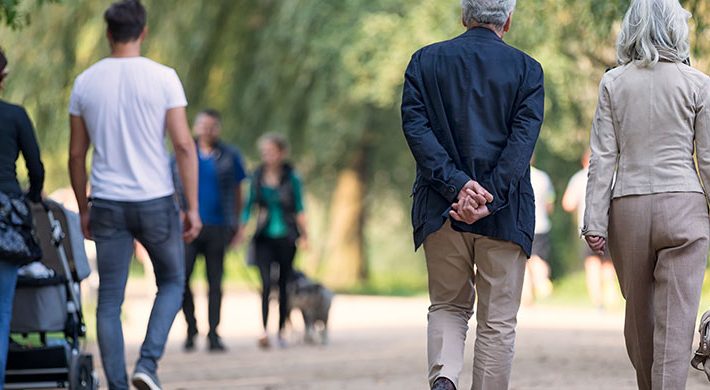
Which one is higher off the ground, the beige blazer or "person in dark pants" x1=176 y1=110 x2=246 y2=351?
the beige blazer

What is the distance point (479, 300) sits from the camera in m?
7.03

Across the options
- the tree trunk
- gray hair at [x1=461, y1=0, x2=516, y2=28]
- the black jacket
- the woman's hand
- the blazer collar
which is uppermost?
gray hair at [x1=461, y1=0, x2=516, y2=28]

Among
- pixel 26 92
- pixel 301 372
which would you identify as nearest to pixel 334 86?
pixel 26 92

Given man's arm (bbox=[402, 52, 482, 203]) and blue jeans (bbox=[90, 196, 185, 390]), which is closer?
man's arm (bbox=[402, 52, 482, 203])

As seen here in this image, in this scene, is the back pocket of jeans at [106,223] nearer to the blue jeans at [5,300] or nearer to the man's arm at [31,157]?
the man's arm at [31,157]

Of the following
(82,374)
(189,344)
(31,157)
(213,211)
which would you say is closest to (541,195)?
(213,211)

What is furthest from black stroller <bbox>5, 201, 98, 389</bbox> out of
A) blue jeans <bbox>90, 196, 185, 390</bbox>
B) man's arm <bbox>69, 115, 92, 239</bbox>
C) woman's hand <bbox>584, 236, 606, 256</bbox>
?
woman's hand <bbox>584, 236, 606, 256</bbox>

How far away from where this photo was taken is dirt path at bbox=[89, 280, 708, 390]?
10664 millimetres

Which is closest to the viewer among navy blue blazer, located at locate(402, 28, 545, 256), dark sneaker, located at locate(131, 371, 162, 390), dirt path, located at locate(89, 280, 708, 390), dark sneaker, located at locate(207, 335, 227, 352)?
navy blue blazer, located at locate(402, 28, 545, 256)

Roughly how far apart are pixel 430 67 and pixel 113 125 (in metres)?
2.23

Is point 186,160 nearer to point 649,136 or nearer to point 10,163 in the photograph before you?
point 10,163

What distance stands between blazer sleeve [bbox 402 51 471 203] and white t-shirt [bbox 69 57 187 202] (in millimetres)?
1951

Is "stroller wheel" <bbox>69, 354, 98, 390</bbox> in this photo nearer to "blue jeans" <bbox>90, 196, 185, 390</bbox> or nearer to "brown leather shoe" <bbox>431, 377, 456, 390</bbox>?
"blue jeans" <bbox>90, 196, 185, 390</bbox>

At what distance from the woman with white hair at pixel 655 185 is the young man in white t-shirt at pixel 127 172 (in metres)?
2.46
